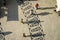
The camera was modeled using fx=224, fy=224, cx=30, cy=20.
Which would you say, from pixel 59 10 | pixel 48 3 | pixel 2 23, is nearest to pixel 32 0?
pixel 48 3

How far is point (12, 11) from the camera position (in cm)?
2798

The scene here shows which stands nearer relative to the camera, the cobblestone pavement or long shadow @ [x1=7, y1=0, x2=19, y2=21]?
the cobblestone pavement

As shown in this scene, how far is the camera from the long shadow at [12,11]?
87.4 feet

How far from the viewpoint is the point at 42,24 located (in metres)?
25.7

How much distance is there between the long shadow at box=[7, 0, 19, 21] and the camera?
87.4ft

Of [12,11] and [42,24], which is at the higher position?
[12,11]

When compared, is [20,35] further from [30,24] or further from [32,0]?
[32,0]

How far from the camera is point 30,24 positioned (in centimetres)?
2566

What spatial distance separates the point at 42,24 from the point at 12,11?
4589 mm

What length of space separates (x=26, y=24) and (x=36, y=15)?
230cm

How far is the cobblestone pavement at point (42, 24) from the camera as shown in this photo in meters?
23.8

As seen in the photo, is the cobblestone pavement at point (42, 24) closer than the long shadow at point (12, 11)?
Yes

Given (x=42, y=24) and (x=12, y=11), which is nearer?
(x=42, y=24)

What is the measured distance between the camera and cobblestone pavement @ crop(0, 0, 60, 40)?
78.2ft
